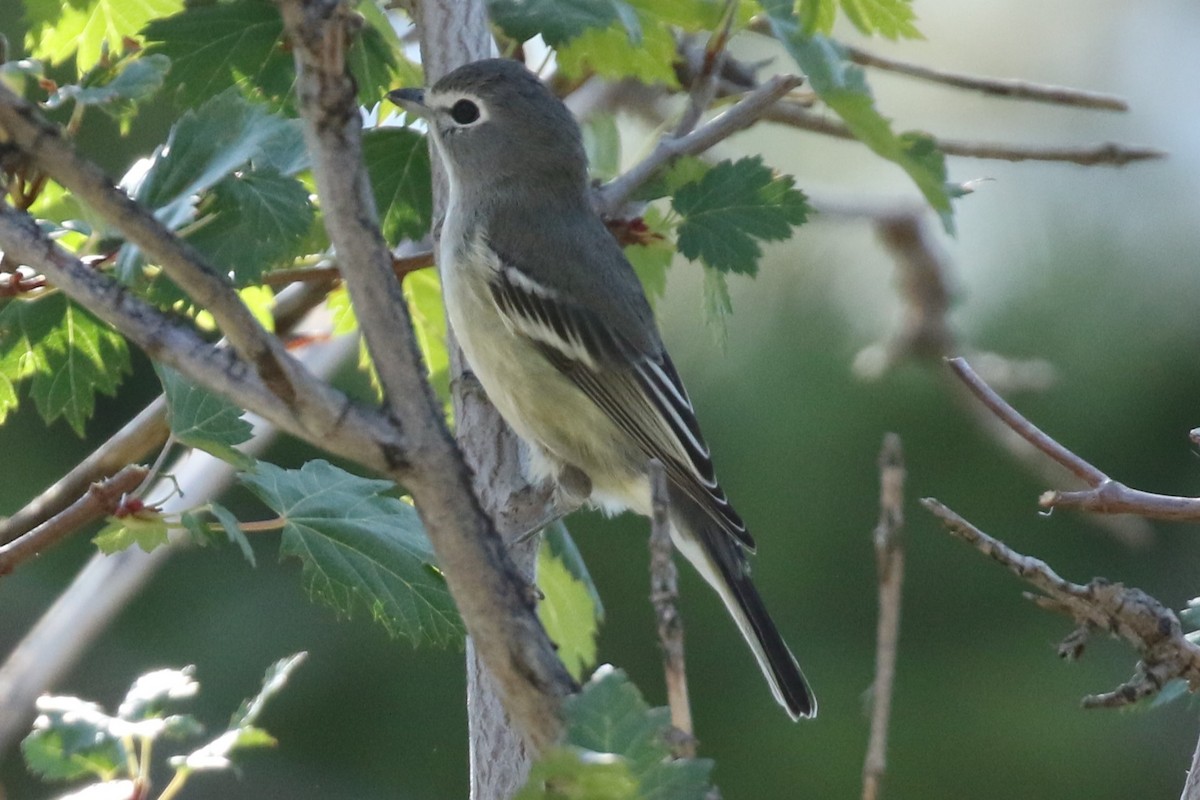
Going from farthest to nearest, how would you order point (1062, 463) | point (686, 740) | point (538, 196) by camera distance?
point (538, 196) → point (1062, 463) → point (686, 740)

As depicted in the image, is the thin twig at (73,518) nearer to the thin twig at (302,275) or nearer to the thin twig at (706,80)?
the thin twig at (302,275)

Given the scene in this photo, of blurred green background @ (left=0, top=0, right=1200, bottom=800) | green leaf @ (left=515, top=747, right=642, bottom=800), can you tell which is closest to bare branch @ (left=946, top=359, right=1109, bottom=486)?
green leaf @ (left=515, top=747, right=642, bottom=800)

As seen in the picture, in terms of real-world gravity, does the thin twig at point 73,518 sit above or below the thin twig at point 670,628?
above

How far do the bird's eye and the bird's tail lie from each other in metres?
0.80

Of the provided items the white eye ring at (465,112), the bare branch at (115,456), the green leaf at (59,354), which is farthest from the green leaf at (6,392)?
the white eye ring at (465,112)

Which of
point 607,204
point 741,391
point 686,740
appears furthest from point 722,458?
point 686,740

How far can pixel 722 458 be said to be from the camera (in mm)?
4184

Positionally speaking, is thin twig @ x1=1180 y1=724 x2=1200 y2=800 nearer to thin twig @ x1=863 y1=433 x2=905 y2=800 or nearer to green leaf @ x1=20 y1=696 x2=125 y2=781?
thin twig @ x1=863 y1=433 x2=905 y2=800

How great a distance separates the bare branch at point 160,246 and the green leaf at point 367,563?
66 centimetres

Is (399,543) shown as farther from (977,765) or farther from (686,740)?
(977,765)

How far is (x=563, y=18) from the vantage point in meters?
2.01

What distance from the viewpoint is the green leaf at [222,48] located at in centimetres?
194

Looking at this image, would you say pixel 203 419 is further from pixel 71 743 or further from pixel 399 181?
pixel 399 181

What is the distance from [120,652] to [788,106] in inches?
120
